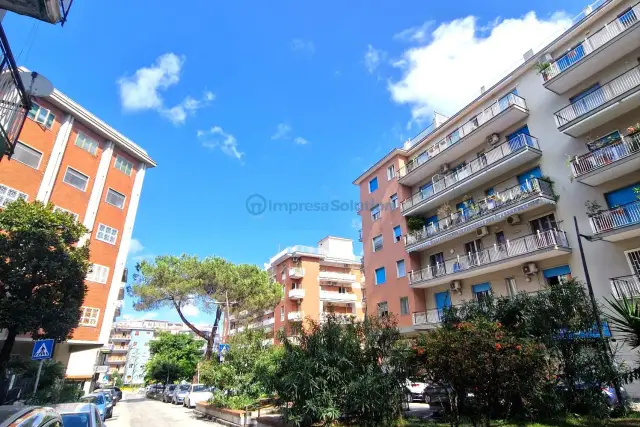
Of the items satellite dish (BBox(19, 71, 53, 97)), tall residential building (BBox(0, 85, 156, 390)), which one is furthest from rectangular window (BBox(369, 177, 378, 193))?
satellite dish (BBox(19, 71, 53, 97))

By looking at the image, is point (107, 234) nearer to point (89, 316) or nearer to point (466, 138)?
point (89, 316)

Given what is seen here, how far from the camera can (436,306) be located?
21844 millimetres

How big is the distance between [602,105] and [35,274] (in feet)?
79.3

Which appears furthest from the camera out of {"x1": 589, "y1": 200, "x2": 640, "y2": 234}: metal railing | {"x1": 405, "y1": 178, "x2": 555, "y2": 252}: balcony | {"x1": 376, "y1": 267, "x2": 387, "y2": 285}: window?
{"x1": 376, "y1": 267, "x2": 387, "y2": 285}: window

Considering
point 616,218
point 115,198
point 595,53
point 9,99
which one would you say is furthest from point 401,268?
point 9,99

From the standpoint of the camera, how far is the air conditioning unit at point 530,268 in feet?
53.7

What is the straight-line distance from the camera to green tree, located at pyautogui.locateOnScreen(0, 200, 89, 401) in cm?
1354

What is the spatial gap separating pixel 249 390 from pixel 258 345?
194 cm

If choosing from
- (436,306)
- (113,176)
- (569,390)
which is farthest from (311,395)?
(113,176)

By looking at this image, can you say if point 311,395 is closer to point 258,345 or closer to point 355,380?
point 355,380

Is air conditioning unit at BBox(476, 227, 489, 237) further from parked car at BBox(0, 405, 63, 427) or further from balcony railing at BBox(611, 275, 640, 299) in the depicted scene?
parked car at BBox(0, 405, 63, 427)

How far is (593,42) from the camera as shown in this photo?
1506 centimetres

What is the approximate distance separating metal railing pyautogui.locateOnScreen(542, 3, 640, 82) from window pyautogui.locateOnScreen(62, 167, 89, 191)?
2651 centimetres

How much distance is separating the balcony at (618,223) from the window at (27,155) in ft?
89.7
